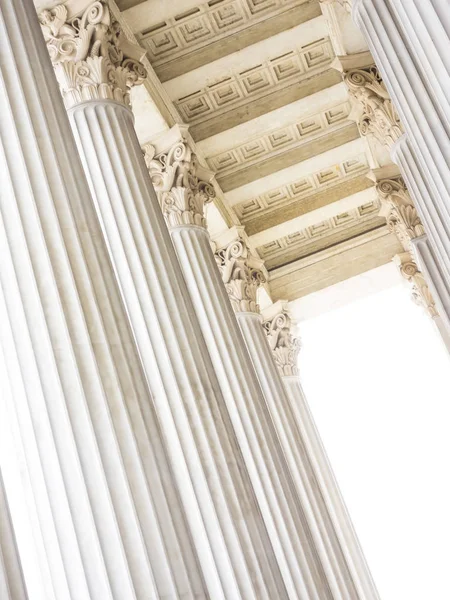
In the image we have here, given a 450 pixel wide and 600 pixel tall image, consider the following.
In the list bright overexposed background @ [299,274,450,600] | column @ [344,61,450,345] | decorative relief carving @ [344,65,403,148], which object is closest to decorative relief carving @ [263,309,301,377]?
column @ [344,61,450,345]

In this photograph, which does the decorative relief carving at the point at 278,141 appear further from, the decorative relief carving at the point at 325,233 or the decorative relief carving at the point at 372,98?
the decorative relief carving at the point at 325,233

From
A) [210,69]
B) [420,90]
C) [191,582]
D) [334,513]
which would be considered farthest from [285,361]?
Answer: [191,582]

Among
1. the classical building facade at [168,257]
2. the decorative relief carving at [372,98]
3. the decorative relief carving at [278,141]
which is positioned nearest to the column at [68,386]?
the classical building facade at [168,257]

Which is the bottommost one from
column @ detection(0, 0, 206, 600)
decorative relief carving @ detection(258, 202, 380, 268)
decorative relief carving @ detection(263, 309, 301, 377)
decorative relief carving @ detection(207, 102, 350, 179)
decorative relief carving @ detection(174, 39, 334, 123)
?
column @ detection(0, 0, 206, 600)

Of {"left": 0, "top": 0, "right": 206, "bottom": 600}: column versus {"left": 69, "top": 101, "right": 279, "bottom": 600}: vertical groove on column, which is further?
{"left": 69, "top": 101, "right": 279, "bottom": 600}: vertical groove on column

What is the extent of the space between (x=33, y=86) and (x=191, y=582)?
4792mm

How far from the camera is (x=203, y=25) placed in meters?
17.9

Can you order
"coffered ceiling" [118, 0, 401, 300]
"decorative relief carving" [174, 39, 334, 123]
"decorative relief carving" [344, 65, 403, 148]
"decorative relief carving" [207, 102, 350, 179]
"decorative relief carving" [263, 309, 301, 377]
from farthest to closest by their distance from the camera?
"decorative relief carving" [263, 309, 301, 377], "decorative relief carving" [207, 102, 350, 179], "decorative relief carving" [174, 39, 334, 123], "coffered ceiling" [118, 0, 401, 300], "decorative relief carving" [344, 65, 403, 148]

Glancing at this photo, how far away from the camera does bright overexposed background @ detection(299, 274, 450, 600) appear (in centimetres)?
3484

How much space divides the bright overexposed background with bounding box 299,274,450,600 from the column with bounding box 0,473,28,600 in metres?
30.3

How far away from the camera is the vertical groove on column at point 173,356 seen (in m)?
10.9

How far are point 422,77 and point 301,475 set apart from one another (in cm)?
1365

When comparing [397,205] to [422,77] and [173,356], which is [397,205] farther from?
[422,77]

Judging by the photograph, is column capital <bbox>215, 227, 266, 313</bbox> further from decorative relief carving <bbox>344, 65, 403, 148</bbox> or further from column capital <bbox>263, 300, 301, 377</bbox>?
decorative relief carving <bbox>344, 65, 403, 148</bbox>
